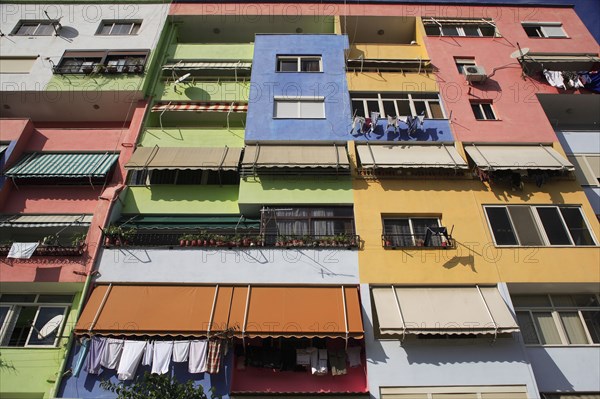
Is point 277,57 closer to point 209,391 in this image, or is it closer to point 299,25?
point 299,25

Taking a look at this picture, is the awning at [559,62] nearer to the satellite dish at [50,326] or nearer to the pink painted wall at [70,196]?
the pink painted wall at [70,196]

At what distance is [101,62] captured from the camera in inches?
784

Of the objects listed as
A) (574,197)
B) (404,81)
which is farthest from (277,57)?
(574,197)

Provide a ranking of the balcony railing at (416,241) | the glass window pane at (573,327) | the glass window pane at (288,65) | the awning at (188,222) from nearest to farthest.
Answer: the glass window pane at (573,327)
the balcony railing at (416,241)
the awning at (188,222)
the glass window pane at (288,65)

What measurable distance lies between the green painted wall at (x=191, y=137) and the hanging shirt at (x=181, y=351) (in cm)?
924

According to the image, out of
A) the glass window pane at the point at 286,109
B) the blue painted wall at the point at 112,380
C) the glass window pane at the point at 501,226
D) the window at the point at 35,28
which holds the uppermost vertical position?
the window at the point at 35,28

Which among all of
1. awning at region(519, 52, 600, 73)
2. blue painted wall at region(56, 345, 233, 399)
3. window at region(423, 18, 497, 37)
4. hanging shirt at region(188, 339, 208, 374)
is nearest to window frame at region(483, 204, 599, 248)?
awning at region(519, 52, 600, 73)

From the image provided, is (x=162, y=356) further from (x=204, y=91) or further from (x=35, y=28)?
(x=35, y=28)

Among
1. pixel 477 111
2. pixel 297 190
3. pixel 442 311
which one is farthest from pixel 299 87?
pixel 442 311

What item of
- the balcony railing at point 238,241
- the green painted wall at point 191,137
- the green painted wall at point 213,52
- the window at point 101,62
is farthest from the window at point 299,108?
the window at point 101,62

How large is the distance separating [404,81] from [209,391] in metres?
15.6

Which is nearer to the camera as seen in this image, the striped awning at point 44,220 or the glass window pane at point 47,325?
the glass window pane at point 47,325

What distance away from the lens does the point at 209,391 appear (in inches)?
439

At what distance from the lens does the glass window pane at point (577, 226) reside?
560 inches
